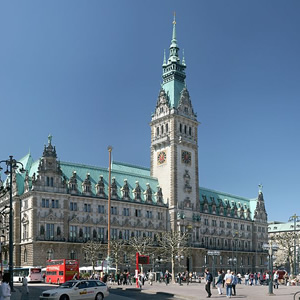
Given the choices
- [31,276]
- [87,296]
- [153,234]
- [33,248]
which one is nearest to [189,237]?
[153,234]

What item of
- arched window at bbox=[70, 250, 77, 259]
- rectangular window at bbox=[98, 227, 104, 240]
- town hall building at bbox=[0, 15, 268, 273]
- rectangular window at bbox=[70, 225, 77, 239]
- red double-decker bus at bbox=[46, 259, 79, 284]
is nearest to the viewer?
red double-decker bus at bbox=[46, 259, 79, 284]

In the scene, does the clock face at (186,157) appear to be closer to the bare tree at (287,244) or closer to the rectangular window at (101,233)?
the rectangular window at (101,233)

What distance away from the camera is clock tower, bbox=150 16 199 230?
125875 mm

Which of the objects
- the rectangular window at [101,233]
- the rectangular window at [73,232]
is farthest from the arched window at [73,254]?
the rectangular window at [101,233]

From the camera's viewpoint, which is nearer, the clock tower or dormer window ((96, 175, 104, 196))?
dormer window ((96, 175, 104, 196))

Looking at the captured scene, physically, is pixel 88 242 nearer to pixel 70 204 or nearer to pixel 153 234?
pixel 70 204

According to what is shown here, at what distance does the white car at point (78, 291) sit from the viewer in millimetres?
40438

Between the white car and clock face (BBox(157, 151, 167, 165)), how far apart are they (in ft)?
280

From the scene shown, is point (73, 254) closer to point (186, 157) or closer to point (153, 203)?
point (153, 203)

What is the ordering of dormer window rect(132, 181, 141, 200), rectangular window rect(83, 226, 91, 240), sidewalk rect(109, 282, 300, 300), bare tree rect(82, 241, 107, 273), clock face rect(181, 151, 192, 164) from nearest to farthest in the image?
1. sidewalk rect(109, 282, 300, 300)
2. bare tree rect(82, 241, 107, 273)
3. rectangular window rect(83, 226, 91, 240)
4. dormer window rect(132, 181, 141, 200)
5. clock face rect(181, 151, 192, 164)

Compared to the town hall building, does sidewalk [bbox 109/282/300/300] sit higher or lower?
lower

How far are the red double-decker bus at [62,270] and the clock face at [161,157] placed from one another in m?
56.2

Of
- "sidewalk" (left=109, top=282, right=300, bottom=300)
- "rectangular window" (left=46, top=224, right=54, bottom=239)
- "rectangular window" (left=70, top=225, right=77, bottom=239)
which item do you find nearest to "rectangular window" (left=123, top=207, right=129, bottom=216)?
"rectangular window" (left=70, top=225, right=77, bottom=239)

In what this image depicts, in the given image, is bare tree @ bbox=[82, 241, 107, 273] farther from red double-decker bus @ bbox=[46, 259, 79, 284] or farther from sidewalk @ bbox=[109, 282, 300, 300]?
sidewalk @ bbox=[109, 282, 300, 300]
